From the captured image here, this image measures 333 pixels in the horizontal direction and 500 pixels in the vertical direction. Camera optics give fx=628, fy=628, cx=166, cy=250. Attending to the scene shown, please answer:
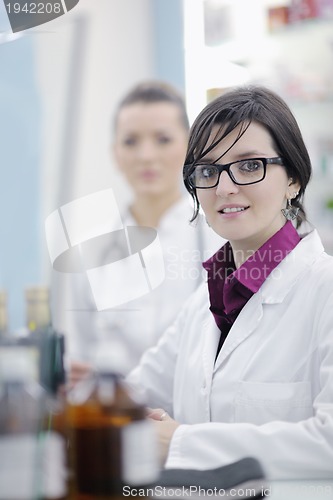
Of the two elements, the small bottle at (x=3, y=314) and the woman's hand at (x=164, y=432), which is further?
the woman's hand at (x=164, y=432)

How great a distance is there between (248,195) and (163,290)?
63 centimetres

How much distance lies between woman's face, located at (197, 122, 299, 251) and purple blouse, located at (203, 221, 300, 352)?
31mm

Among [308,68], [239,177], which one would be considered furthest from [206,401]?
[308,68]

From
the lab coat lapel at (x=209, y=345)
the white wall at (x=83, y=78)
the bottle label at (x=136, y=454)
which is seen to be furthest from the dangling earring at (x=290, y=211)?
the bottle label at (x=136, y=454)

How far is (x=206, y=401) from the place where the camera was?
1.17 meters

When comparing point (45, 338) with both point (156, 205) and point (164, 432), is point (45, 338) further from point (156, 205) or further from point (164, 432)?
point (156, 205)

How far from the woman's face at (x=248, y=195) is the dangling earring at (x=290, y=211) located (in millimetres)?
21

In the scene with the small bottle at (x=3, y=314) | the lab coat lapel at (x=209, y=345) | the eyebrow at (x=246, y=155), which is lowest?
the lab coat lapel at (x=209, y=345)

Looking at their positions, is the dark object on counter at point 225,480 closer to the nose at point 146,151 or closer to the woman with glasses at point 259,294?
the woman with glasses at point 259,294

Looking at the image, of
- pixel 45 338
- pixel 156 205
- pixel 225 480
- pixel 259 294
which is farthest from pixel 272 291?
pixel 156 205

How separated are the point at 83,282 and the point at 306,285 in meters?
0.78

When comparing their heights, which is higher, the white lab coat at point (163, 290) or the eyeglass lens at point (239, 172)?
the eyeglass lens at point (239, 172)

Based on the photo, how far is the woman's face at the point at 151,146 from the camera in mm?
1653

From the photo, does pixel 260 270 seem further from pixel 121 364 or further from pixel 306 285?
pixel 121 364
